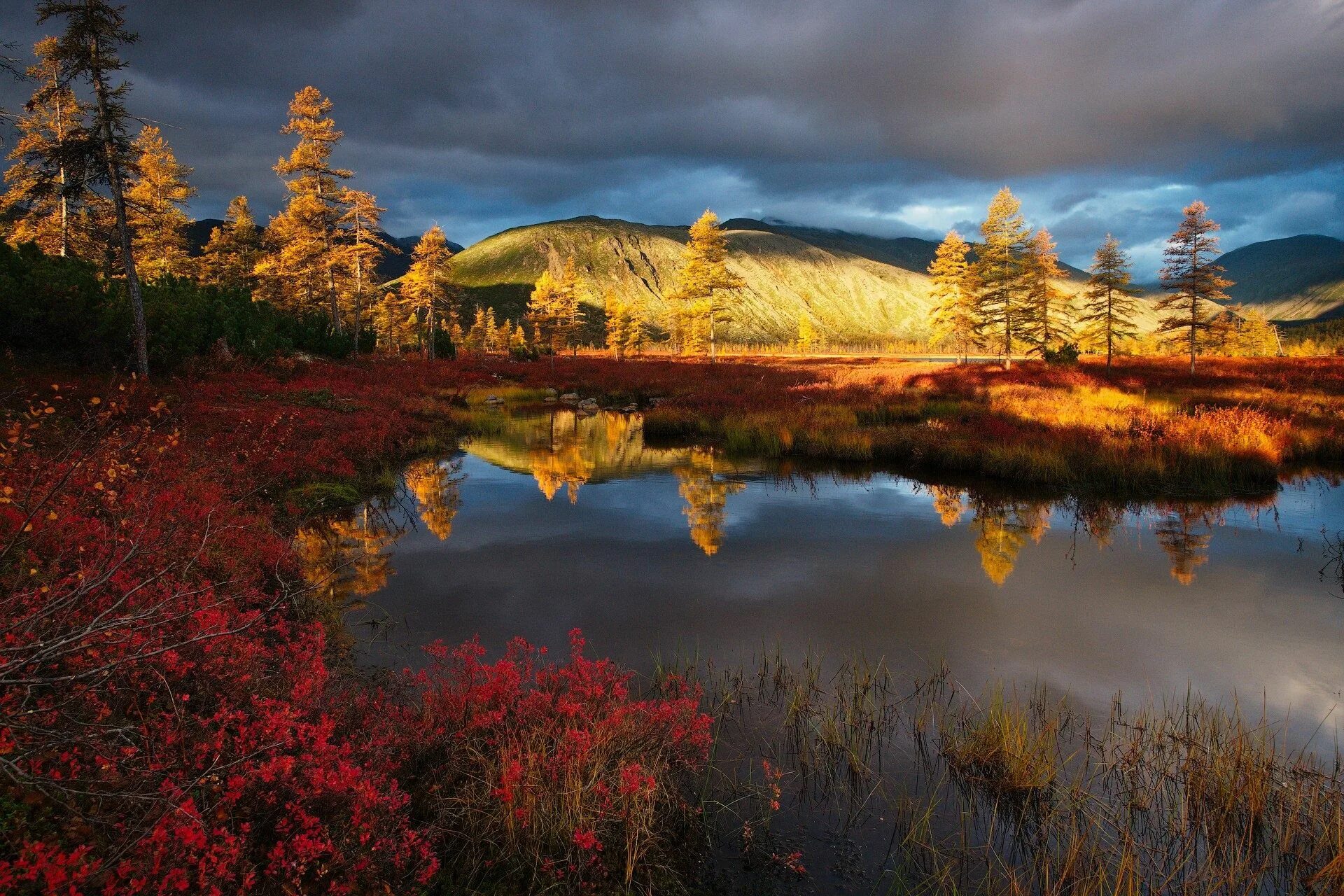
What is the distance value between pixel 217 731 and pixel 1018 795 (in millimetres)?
5572

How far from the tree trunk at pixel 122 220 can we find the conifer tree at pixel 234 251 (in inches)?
1491

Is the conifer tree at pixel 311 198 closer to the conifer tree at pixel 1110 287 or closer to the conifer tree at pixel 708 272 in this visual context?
the conifer tree at pixel 708 272

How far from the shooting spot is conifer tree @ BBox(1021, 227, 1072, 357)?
159 ft

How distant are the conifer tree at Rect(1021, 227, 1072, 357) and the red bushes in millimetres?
48591

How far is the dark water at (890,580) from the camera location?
7285 millimetres

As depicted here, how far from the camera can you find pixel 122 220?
1861cm

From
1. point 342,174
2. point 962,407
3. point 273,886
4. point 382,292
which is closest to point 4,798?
point 273,886

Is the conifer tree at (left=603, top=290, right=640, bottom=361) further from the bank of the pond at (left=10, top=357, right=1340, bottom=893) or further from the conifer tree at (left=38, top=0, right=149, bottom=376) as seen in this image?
the bank of the pond at (left=10, top=357, right=1340, bottom=893)

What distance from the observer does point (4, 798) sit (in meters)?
2.77

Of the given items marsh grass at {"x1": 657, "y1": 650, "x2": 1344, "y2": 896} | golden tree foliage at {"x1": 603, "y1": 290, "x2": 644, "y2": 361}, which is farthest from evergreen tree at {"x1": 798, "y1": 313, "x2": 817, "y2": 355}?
marsh grass at {"x1": 657, "y1": 650, "x2": 1344, "y2": 896}

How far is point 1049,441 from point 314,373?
26.9 meters

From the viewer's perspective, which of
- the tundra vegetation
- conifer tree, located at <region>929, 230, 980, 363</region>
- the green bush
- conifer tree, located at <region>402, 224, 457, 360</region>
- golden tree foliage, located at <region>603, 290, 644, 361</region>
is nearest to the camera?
the tundra vegetation

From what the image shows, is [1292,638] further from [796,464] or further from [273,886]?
[796,464]

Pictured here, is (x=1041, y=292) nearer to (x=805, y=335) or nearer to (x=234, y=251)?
(x=234, y=251)
